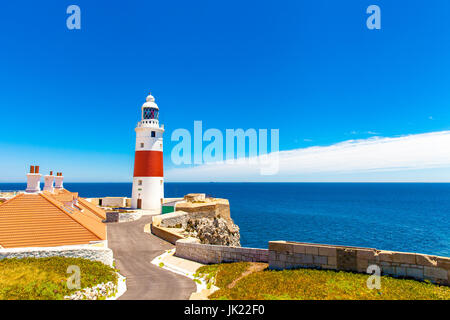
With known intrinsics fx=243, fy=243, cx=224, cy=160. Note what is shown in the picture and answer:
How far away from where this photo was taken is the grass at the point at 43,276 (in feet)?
29.5

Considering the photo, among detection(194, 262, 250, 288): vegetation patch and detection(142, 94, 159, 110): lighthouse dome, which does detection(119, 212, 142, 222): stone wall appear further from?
detection(194, 262, 250, 288): vegetation patch

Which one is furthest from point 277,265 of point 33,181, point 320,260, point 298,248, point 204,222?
point 204,222

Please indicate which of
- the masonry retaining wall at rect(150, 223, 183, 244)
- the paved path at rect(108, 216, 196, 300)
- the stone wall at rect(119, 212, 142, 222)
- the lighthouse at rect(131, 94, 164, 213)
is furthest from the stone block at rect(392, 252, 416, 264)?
the lighthouse at rect(131, 94, 164, 213)

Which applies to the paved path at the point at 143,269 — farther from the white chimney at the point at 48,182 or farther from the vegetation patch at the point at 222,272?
the white chimney at the point at 48,182

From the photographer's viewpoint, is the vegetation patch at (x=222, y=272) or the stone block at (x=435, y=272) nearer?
the stone block at (x=435, y=272)

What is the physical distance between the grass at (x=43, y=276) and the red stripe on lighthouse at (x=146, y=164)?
86.4 ft

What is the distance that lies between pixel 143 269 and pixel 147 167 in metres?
25.5

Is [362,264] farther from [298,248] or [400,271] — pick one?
[298,248]

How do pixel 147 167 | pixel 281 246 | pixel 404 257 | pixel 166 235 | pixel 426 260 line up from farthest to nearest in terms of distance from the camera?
pixel 147 167 < pixel 166 235 < pixel 281 246 < pixel 404 257 < pixel 426 260

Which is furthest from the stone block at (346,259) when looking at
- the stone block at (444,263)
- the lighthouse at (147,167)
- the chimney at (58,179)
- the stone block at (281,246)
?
the chimney at (58,179)

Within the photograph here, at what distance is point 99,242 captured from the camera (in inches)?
615

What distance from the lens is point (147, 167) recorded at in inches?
1517
